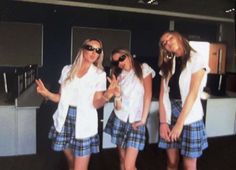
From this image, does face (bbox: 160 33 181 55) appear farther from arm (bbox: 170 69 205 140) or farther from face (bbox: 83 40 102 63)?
face (bbox: 83 40 102 63)

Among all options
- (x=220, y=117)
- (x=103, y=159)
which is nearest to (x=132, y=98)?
(x=103, y=159)

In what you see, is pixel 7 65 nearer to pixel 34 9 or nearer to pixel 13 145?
pixel 34 9

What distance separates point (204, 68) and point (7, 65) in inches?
177

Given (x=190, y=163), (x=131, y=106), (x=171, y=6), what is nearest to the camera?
(x=190, y=163)

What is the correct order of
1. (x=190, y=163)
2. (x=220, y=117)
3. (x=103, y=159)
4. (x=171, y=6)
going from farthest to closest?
1. (x=171, y=6)
2. (x=220, y=117)
3. (x=103, y=159)
4. (x=190, y=163)

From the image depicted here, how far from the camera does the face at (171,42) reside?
1769 mm

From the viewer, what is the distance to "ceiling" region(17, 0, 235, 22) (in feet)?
18.6

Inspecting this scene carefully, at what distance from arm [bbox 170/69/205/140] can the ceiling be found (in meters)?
4.21

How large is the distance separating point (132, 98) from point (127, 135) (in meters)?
0.26

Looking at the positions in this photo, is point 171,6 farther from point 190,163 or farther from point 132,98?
point 190,163

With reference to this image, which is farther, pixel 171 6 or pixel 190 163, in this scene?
pixel 171 6

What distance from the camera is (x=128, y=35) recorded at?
627cm

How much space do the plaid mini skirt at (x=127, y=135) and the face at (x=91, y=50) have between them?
48cm

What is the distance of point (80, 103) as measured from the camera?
177cm
